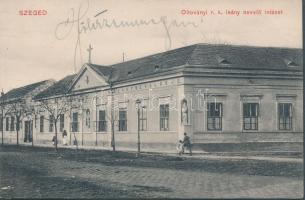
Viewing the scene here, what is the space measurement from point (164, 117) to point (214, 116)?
3108 millimetres

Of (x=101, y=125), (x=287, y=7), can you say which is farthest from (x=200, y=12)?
(x=101, y=125)

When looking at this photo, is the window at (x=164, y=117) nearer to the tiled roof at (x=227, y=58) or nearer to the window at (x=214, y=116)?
the tiled roof at (x=227, y=58)

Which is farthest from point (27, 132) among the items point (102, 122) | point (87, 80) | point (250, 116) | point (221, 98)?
point (250, 116)

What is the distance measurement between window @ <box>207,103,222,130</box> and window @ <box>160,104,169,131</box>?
8.46ft

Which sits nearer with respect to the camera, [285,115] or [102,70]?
[285,115]

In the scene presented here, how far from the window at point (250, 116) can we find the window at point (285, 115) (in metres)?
1.41

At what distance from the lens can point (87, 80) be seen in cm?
3597

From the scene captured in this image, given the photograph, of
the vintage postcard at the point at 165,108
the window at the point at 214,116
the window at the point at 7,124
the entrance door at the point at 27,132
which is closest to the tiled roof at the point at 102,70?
the vintage postcard at the point at 165,108

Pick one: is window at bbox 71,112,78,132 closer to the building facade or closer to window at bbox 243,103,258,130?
the building facade

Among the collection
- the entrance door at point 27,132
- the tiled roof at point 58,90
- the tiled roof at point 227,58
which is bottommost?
the entrance door at point 27,132

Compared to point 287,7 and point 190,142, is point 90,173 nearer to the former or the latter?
point 287,7

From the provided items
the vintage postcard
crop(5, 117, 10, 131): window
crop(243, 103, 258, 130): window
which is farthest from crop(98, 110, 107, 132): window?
crop(5, 117, 10, 131): window

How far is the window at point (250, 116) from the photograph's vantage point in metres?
27.1

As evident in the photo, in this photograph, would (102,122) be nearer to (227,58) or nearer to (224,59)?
(227,58)
